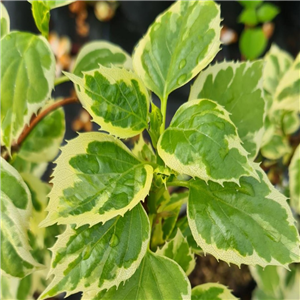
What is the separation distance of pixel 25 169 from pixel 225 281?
0.50 meters

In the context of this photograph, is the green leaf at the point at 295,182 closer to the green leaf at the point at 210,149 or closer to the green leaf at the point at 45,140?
the green leaf at the point at 210,149

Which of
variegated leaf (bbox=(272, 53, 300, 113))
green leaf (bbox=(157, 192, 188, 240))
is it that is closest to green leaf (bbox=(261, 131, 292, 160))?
variegated leaf (bbox=(272, 53, 300, 113))

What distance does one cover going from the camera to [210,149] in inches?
11.1

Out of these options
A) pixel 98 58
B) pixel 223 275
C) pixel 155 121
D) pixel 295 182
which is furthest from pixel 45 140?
pixel 223 275

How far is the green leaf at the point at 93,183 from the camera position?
0.96 feet

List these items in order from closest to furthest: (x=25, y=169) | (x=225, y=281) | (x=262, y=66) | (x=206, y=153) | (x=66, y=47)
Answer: (x=206, y=153) → (x=262, y=66) → (x=25, y=169) → (x=225, y=281) → (x=66, y=47)

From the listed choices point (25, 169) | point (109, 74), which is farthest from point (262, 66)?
point (25, 169)

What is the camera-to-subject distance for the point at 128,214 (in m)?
0.33

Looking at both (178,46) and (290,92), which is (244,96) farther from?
(290,92)

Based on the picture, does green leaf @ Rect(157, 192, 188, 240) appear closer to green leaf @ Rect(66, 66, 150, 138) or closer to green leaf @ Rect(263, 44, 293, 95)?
green leaf @ Rect(66, 66, 150, 138)

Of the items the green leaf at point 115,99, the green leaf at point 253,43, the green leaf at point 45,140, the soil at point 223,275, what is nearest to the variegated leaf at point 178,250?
the green leaf at point 115,99

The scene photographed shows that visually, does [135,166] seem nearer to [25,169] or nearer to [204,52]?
[204,52]

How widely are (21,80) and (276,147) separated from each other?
18.1 inches

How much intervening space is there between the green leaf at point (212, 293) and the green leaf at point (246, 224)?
105 millimetres
